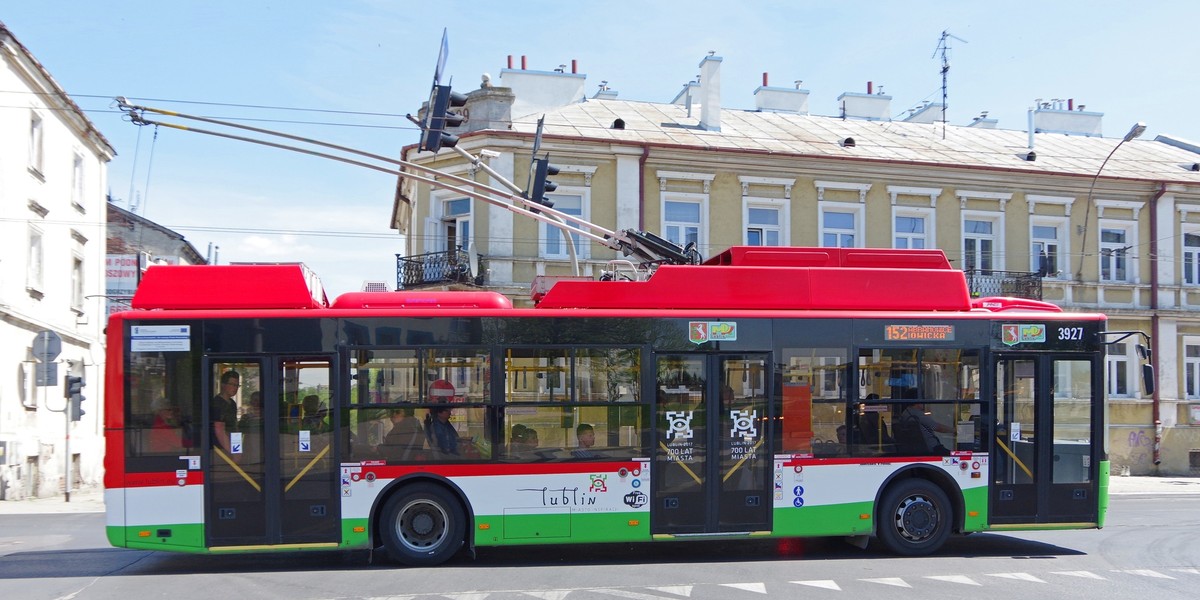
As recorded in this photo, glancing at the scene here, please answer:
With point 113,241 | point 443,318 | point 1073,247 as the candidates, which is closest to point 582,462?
point 443,318

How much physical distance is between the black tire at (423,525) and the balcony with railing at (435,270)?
43.6ft

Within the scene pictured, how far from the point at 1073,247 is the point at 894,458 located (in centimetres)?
1882

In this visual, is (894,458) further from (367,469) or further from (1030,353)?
(367,469)

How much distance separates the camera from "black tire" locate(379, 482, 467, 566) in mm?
10273

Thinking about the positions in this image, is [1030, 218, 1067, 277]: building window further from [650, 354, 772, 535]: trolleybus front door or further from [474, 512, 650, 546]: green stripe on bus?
[474, 512, 650, 546]: green stripe on bus

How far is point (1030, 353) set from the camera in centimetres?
1141

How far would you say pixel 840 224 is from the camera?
2634cm

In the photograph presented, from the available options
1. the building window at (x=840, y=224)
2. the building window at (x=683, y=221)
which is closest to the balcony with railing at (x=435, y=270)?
the building window at (x=683, y=221)

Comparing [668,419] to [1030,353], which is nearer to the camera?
[668,419]

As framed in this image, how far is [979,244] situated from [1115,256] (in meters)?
3.90

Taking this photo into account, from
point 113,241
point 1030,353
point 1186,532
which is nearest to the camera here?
point 1030,353

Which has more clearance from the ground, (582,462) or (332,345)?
(332,345)

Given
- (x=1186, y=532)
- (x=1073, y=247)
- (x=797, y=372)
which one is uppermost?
(x=1073, y=247)

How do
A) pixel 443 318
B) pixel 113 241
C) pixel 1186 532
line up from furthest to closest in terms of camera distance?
pixel 113 241 → pixel 1186 532 → pixel 443 318
